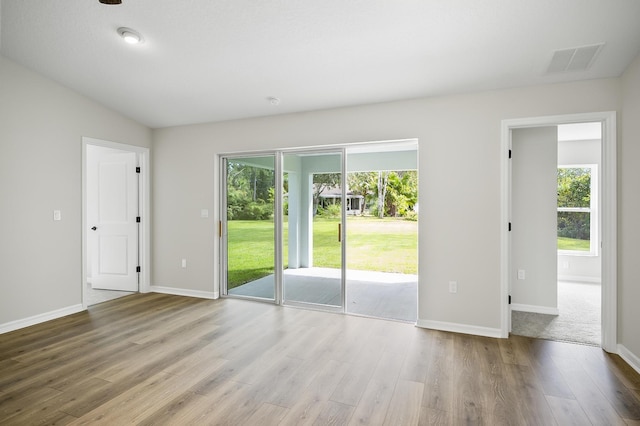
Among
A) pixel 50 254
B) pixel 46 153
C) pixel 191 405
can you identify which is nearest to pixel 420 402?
pixel 191 405

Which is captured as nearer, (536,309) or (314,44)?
(314,44)

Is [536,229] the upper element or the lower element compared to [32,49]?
lower

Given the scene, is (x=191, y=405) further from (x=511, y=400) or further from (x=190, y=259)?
(x=190, y=259)

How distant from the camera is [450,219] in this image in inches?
146

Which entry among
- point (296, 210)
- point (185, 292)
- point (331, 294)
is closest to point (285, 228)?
point (296, 210)

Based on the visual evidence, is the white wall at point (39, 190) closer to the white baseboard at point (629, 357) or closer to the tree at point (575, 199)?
the white baseboard at point (629, 357)

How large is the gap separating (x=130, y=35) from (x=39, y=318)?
326 centimetres

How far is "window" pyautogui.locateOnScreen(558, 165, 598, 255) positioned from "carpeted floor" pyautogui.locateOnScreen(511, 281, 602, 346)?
4.48ft

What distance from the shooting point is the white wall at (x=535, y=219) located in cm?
432

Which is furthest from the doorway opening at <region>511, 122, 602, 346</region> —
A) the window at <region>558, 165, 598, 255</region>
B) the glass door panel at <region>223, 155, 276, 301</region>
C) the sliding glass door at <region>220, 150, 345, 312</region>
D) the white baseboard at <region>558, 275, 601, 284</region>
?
the glass door panel at <region>223, 155, 276, 301</region>

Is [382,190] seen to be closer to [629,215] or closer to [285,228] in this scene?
[285,228]

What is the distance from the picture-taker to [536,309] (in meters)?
4.39

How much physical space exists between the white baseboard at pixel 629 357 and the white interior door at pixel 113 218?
597cm

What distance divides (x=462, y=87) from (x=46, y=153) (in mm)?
4692
